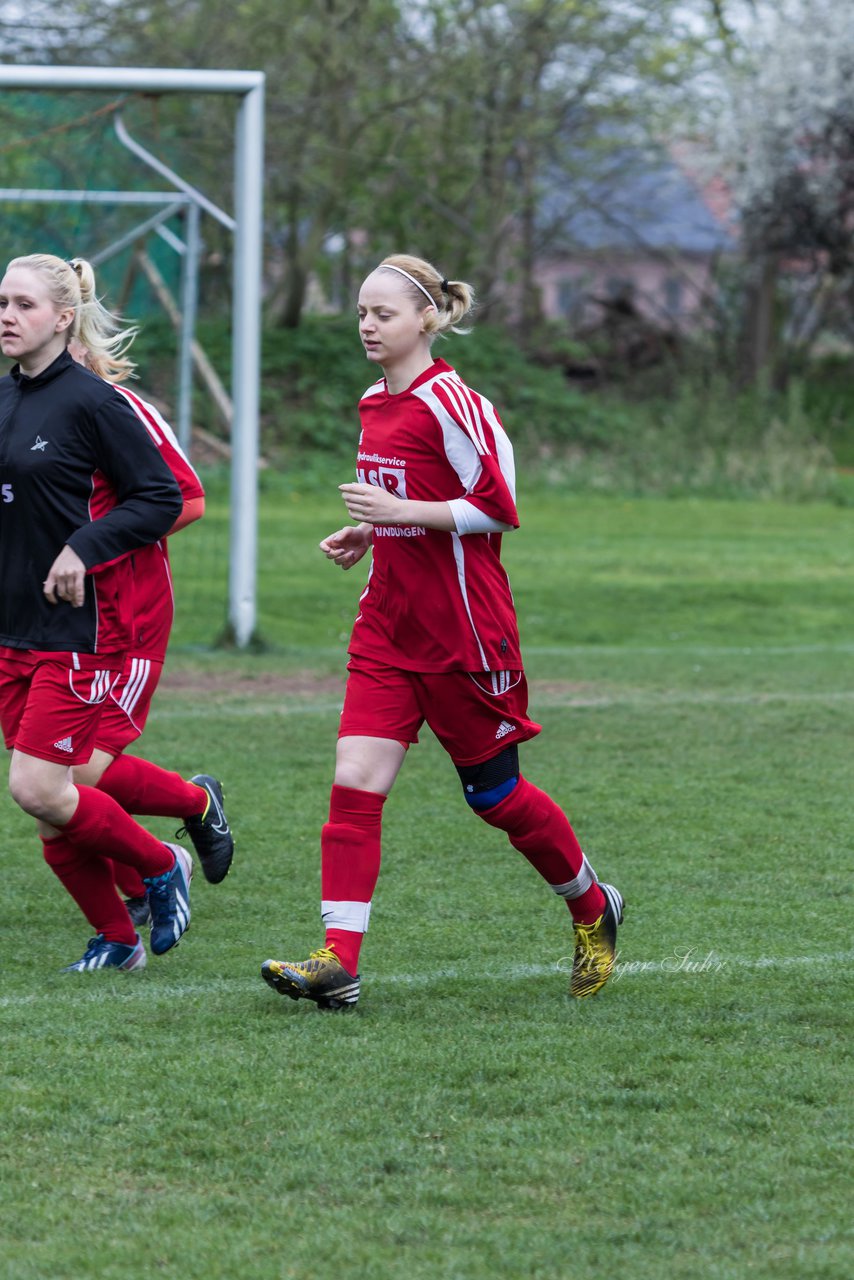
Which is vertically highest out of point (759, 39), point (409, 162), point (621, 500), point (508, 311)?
point (759, 39)

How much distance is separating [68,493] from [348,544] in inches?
29.0

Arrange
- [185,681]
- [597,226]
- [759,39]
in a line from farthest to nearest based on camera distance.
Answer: [597,226], [759,39], [185,681]

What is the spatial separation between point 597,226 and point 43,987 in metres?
32.9

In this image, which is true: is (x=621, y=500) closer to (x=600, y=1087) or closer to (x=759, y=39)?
(x=759, y=39)

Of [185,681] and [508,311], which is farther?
[508,311]

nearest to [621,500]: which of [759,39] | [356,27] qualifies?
[356,27]

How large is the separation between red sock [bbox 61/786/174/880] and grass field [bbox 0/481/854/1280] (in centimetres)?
29

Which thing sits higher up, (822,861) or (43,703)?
(43,703)

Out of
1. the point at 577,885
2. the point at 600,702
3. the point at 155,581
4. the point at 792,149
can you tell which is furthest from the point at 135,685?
the point at 792,149

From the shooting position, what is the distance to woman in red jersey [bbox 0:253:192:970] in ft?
15.1

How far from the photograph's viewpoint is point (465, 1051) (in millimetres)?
4207

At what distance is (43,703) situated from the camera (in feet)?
15.2

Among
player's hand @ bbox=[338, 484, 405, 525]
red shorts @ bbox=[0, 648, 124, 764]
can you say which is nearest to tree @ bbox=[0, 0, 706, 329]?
red shorts @ bbox=[0, 648, 124, 764]

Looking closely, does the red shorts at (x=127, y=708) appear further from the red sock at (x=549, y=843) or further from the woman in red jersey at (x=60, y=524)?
the red sock at (x=549, y=843)
